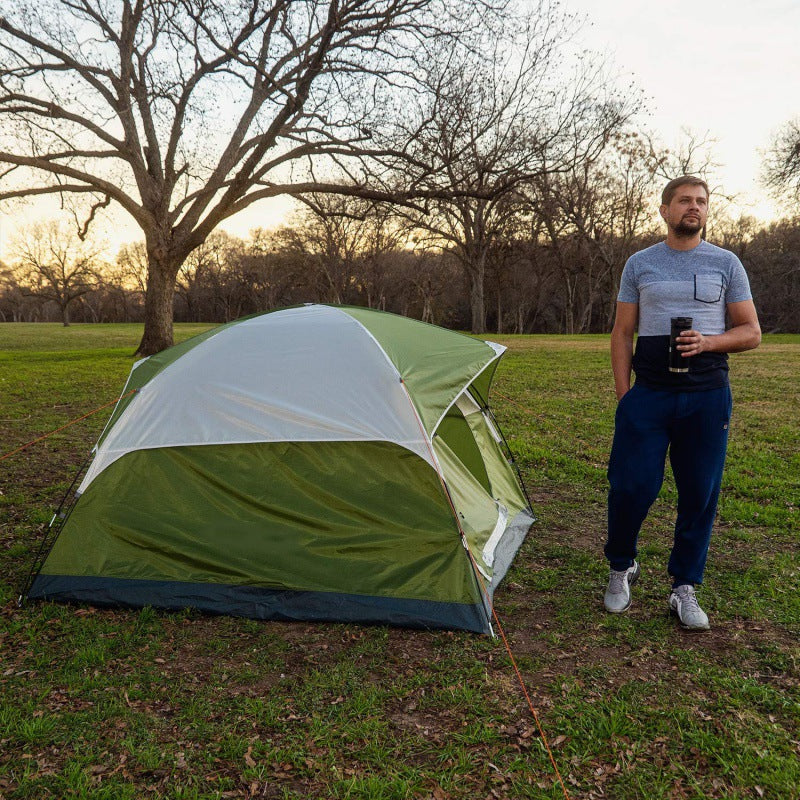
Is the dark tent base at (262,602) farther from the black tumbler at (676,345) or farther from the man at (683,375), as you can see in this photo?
the black tumbler at (676,345)

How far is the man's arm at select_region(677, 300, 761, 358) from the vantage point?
3.04 metres

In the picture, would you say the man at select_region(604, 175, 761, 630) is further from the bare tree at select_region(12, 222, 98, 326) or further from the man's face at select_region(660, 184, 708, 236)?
the bare tree at select_region(12, 222, 98, 326)

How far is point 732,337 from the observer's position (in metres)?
3.12

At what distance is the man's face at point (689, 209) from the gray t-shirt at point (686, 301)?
13 cm

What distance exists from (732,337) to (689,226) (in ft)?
2.02

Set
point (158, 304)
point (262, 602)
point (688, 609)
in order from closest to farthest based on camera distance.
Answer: point (688, 609), point (262, 602), point (158, 304)

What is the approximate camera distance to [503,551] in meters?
4.39

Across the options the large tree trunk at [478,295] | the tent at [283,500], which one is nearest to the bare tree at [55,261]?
the large tree trunk at [478,295]

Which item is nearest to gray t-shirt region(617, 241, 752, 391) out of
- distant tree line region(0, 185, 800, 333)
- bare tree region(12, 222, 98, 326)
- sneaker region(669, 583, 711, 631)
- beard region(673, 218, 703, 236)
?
beard region(673, 218, 703, 236)

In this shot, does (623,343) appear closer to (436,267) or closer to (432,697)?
(432,697)

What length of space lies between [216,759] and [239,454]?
166 centimetres

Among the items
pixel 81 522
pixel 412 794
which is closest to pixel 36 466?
pixel 81 522

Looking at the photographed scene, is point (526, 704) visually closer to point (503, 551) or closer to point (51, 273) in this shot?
point (503, 551)

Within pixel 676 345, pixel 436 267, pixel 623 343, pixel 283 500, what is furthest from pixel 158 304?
pixel 436 267
